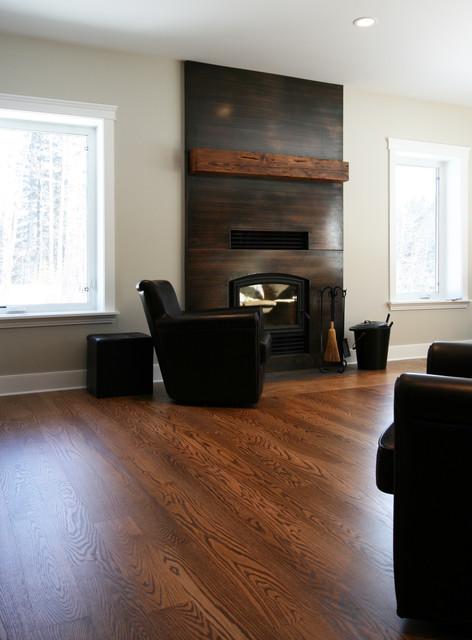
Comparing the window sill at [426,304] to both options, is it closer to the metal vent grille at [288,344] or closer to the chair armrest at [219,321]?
the metal vent grille at [288,344]

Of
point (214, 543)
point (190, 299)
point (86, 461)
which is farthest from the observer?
point (190, 299)

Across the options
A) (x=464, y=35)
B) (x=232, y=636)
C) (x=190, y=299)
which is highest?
(x=464, y=35)

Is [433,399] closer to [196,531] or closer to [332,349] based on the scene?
[196,531]

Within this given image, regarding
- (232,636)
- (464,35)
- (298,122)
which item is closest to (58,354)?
(298,122)

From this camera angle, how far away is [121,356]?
439 cm

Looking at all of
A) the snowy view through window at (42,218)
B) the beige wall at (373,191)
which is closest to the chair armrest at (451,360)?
the snowy view through window at (42,218)

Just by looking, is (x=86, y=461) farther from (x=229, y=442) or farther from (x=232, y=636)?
(x=232, y=636)

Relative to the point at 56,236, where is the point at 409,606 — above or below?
below

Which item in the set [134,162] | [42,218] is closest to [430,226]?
[134,162]

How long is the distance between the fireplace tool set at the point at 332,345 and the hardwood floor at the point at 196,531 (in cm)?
174

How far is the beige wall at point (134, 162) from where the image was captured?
452cm

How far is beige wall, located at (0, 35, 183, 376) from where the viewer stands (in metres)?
4.53

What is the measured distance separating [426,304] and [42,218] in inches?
161

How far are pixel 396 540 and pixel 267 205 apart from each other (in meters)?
4.19
